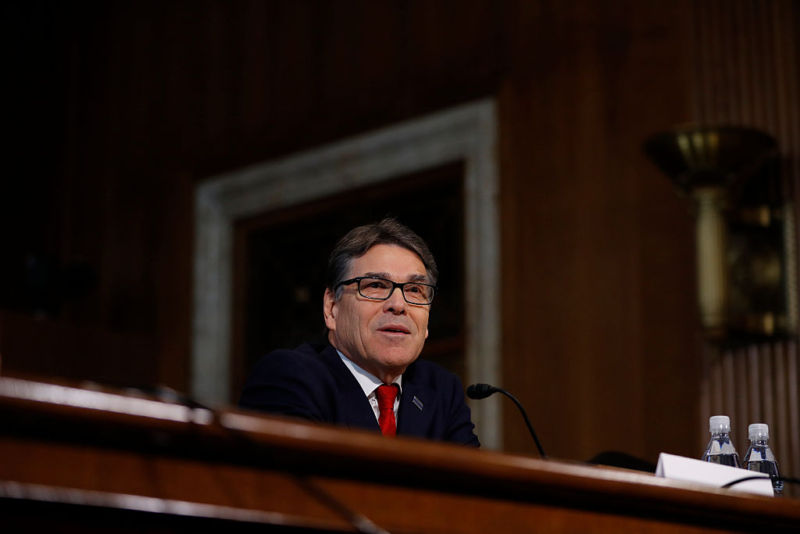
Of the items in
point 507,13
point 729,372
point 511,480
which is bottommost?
point 511,480

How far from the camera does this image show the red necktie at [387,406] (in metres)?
2.54

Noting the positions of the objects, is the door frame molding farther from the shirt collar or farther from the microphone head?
the microphone head

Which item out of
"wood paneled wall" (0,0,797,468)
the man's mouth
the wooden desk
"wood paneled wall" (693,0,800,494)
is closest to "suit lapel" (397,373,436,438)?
the man's mouth

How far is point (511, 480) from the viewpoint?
1.55 meters

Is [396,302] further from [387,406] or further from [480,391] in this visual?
[480,391]

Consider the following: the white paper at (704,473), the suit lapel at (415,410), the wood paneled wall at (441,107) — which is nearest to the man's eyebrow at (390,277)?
the suit lapel at (415,410)

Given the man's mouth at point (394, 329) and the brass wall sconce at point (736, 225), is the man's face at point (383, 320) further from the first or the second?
the brass wall sconce at point (736, 225)

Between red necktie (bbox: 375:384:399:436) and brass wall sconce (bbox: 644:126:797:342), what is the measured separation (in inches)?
82.0

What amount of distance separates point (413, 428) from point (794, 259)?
2328 mm

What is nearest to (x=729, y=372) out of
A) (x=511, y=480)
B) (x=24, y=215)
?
(x=511, y=480)

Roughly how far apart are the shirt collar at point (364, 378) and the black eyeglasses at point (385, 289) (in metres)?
0.15

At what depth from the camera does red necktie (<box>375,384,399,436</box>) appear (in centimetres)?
254

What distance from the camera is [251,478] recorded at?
1.40 metres

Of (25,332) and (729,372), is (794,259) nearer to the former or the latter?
(729,372)
